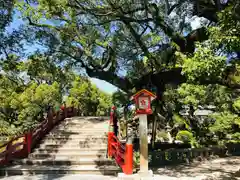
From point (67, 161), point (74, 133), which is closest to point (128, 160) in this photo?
point (67, 161)

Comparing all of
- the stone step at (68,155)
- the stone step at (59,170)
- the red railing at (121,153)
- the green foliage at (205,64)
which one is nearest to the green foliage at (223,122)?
the red railing at (121,153)

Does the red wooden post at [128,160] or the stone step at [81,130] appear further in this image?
the stone step at [81,130]

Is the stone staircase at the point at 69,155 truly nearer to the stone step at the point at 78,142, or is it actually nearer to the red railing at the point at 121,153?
the stone step at the point at 78,142

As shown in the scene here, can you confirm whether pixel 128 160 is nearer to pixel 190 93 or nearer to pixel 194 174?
pixel 194 174

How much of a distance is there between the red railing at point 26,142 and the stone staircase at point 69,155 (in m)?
0.23

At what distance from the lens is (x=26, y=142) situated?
929 centimetres

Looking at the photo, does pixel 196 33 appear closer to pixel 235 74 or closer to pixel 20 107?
pixel 235 74

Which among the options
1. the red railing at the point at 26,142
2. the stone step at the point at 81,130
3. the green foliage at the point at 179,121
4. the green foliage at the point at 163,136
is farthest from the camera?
the green foliage at the point at 163,136

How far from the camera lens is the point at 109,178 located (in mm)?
7184

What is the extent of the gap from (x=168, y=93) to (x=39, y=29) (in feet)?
23.1

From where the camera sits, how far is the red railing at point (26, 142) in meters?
8.52

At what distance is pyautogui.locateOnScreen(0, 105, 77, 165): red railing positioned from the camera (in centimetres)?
852

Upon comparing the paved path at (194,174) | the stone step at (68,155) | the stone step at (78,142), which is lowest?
the paved path at (194,174)

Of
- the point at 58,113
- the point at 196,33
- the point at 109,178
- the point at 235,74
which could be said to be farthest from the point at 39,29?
the point at 235,74
